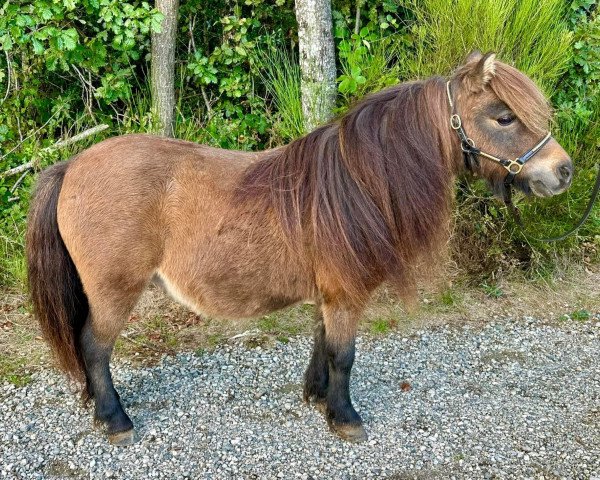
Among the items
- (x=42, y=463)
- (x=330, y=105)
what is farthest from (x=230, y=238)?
(x=330, y=105)

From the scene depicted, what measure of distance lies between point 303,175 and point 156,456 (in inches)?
71.1

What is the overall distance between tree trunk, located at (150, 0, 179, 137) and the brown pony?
83.1 inches

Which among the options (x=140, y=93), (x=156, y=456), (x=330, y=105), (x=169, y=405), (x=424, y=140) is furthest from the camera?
(x=140, y=93)

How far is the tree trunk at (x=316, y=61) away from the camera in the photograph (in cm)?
512

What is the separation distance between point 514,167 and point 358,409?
1.81 meters

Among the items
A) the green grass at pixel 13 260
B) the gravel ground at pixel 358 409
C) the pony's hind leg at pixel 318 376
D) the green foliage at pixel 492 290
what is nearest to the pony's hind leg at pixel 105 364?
the gravel ground at pixel 358 409

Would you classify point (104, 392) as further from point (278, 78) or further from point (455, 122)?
point (278, 78)

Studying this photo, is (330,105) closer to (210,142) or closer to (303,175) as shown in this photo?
(210,142)

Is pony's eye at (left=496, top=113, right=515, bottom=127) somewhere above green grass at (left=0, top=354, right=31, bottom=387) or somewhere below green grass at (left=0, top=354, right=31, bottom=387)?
above

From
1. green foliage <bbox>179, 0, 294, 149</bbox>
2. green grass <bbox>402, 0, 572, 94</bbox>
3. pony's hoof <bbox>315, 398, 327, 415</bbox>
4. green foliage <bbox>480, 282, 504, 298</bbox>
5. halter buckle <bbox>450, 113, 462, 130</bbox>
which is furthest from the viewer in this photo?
green foliage <bbox>179, 0, 294, 149</bbox>

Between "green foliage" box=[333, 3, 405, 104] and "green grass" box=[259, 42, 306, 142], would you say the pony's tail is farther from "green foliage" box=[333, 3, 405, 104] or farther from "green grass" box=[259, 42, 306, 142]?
"green foliage" box=[333, 3, 405, 104]

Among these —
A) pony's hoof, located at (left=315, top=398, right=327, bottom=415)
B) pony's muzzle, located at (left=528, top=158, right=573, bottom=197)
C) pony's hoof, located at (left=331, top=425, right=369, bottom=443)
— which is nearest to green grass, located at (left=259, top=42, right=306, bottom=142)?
pony's hoof, located at (left=315, top=398, right=327, bottom=415)

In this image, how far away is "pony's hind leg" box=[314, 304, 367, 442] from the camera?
10.8 ft

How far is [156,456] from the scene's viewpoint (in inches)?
128
